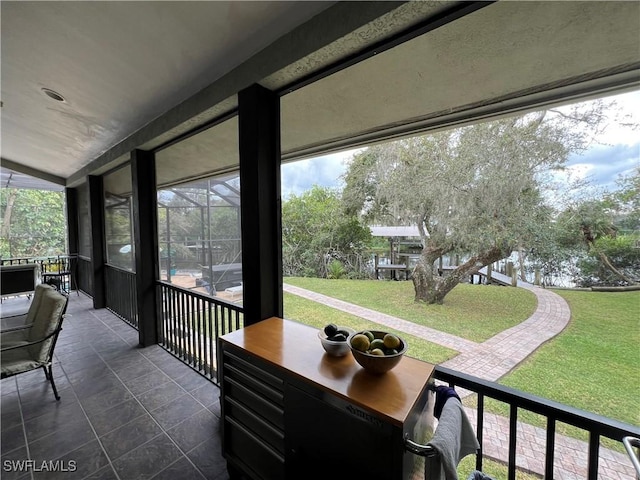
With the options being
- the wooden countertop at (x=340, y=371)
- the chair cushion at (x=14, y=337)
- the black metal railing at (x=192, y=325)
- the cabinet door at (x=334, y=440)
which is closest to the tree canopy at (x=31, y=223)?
the chair cushion at (x=14, y=337)

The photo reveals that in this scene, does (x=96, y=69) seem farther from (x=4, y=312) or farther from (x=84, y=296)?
(x=84, y=296)

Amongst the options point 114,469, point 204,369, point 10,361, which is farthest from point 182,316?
point 114,469

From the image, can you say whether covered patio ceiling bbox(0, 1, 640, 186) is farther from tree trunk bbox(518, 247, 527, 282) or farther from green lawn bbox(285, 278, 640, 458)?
green lawn bbox(285, 278, 640, 458)

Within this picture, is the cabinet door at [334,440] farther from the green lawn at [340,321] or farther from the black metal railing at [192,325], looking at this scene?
the black metal railing at [192,325]

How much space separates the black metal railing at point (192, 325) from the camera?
2516 millimetres

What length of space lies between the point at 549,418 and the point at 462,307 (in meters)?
1.46

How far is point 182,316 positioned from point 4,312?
7.35 ft

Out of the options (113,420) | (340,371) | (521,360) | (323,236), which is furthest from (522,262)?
(113,420)

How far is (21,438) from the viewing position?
5.85ft

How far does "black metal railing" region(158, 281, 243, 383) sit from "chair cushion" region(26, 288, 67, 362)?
958 millimetres

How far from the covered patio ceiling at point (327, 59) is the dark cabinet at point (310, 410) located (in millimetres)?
1562

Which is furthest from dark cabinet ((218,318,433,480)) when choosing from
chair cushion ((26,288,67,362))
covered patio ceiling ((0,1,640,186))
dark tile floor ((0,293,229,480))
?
chair cushion ((26,288,67,362))

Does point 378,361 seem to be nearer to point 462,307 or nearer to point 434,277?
point 434,277

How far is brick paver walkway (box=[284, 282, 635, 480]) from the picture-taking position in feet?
5.20
